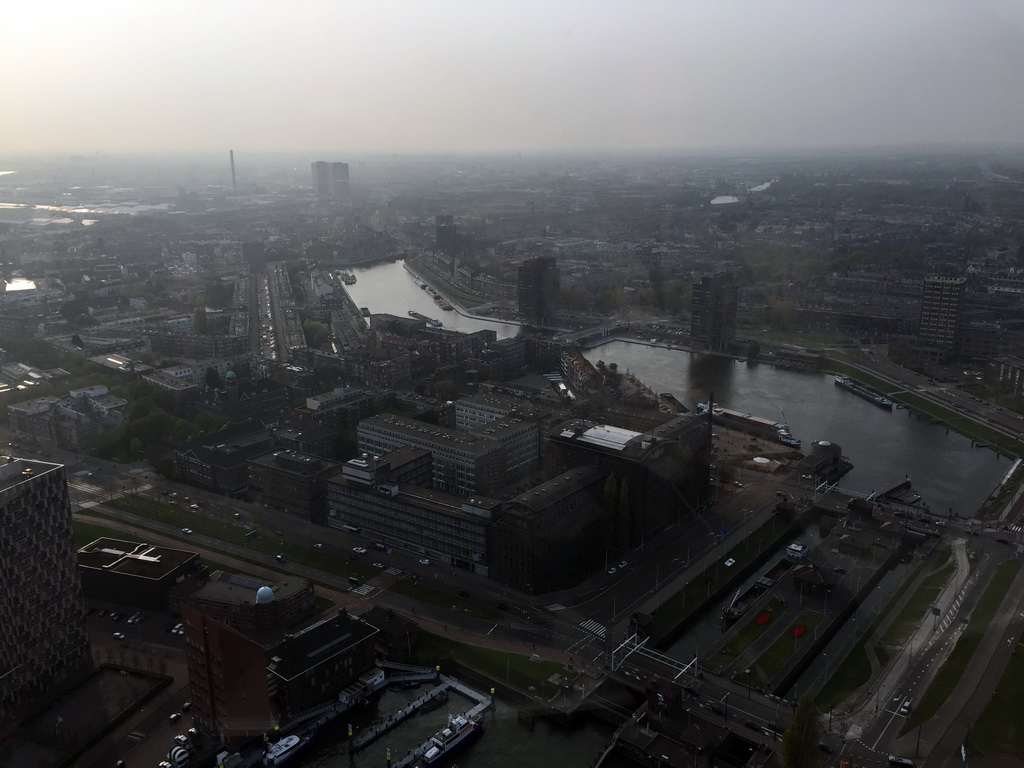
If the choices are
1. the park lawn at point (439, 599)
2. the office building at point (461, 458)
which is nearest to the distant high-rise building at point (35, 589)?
the park lawn at point (439, 599)

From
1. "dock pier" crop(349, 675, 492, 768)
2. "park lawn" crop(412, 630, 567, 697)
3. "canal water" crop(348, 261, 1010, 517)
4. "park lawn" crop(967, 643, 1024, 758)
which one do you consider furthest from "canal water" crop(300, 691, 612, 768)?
"canal water" crop(348, 261, 1010, 517)

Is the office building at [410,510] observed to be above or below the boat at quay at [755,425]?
above

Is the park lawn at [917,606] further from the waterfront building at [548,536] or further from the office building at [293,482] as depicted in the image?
the office building at [293,482]

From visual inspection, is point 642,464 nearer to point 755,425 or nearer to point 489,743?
point 489,743

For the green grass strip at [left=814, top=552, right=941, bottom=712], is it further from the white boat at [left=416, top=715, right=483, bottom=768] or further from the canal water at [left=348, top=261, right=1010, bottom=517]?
the canal water at [left=348, top=261, right=1010, bottom=517]

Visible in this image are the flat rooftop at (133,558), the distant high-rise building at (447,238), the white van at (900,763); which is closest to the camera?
the white van at (900,763)

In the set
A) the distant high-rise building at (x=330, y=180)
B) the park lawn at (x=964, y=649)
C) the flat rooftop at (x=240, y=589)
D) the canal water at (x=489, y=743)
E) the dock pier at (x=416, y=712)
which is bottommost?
the canal water at (x=489, y=743)

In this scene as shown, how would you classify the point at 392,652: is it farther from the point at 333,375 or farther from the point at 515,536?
the point at 333,375

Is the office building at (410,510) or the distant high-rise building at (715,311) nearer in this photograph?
the office building at (410,510)
